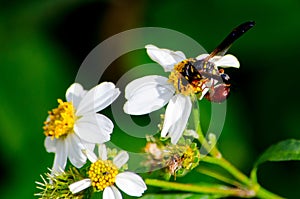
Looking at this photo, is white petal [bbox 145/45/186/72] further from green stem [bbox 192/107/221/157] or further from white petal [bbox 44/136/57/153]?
white petal [bbox 44/136/57/153]

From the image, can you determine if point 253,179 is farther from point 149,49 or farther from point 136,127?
point 149,49

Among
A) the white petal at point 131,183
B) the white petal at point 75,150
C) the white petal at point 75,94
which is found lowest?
the white petal at point 131,183

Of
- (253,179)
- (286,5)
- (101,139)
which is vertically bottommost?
(253,179)

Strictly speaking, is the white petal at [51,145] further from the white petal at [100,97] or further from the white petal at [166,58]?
the white petal at [166,58]

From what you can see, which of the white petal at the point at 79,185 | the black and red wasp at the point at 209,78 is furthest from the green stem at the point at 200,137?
the white petal at the point at 79,185

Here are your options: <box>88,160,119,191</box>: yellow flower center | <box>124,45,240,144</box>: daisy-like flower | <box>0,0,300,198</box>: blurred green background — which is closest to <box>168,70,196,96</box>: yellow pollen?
<box>124,45,240,144</box>: daisy-like flower

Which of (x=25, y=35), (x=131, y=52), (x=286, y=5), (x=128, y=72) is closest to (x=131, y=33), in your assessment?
(x=131, y=52)
